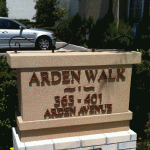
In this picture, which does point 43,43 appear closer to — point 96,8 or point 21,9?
point 96,8

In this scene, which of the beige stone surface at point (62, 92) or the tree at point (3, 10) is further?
the tree at point (3, 10)

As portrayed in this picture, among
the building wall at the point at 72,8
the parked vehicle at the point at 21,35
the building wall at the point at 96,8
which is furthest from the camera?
the building wall at the point at 72,8

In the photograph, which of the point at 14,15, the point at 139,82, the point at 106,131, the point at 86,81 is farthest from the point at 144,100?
the point at 14,15

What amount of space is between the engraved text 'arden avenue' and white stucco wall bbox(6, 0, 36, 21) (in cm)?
2382

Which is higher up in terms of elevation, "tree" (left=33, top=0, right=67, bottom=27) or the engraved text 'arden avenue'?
"tree" (left=33, top=0, right=67, bottom=27)

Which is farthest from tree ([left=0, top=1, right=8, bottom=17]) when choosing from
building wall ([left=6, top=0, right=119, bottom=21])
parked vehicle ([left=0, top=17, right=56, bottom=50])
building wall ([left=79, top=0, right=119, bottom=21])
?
parked vehicle ([left=0, top=17, right=56, bottom=50])

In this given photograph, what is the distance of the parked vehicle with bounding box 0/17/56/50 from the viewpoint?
12.7 meters

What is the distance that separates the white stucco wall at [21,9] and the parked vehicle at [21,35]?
13.4 meters

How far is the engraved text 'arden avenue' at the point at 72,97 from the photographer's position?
10.8 feet

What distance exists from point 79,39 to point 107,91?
12.7m

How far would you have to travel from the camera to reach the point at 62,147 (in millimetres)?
3412

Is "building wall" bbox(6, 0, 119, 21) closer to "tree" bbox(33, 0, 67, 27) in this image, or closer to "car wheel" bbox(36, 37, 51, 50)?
"tree" bbox(33, 0, 67, 27)

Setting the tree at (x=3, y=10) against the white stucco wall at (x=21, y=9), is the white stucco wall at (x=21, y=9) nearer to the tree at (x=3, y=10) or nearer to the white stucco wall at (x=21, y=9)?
the white stucco wall at (x=21, y=9)

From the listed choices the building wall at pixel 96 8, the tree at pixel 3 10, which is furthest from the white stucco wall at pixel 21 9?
the building wall at pixel 96 8
